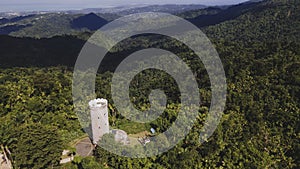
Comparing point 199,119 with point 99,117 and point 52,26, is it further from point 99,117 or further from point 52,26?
point 52,26

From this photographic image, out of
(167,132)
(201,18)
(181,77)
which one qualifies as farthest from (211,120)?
(201,18)

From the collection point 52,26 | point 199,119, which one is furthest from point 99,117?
point 52,26

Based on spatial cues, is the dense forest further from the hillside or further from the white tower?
the hillside

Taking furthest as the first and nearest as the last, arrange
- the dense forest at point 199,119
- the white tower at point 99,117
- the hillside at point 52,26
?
1. the hillside at point 52,26
2. the white tower at point 99,117
3. the dense forest at point 199,119

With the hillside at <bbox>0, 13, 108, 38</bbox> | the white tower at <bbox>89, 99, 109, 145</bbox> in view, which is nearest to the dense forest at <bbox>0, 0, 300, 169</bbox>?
the white tower at <bbox>89, 99, 109, 145</bbox>

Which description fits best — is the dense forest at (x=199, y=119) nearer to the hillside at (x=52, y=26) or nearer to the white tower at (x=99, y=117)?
the white tower at (x=99, y=117)

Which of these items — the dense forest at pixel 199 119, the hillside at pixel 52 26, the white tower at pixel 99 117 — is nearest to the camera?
the dense forest at pixel 199 119

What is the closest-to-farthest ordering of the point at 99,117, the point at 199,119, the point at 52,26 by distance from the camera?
the point at 99,117 < the point at 199,119 < the point at 52,26

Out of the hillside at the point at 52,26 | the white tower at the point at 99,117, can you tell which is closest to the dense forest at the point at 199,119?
the white tower at the point at 99,117
